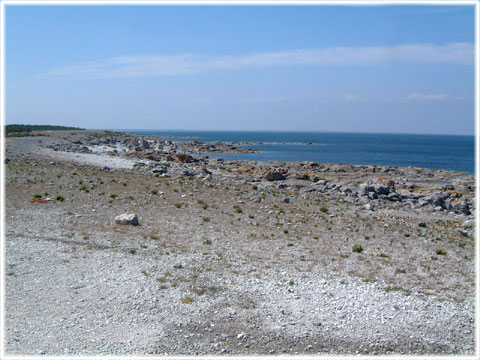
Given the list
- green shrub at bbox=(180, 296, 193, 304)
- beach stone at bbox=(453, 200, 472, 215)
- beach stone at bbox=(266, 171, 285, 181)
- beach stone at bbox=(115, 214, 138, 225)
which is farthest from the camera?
beach stone at bbox=(266, 171, 285, 181)

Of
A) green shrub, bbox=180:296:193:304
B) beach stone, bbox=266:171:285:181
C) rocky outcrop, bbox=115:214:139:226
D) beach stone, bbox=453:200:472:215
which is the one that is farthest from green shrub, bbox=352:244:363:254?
beach stone, bbox=266:171:285:181

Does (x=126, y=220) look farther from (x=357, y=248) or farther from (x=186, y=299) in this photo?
(x=357, y=248)

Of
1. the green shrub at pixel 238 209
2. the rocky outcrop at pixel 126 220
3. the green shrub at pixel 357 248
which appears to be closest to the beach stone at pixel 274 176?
the green shrub at pixel 238 209

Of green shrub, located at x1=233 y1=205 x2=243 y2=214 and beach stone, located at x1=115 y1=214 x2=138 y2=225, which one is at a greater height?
beach stone, located at x1=115 y1=214 x2=138 y2=225

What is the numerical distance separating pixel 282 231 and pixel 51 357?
1051cm

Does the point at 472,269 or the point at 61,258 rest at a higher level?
the point at 61,258

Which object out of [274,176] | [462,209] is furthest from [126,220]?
[274,176]

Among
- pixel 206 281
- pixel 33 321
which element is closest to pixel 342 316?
pixel 206 281

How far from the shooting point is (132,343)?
23.6 feet

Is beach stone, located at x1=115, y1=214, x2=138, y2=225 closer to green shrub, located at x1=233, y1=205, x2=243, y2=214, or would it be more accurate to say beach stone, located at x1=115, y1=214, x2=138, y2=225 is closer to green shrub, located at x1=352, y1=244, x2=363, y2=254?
green shrub, located at x1=233, y1=205, x2=243, y2=214

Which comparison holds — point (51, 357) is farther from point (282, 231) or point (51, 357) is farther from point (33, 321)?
point (282, 231)

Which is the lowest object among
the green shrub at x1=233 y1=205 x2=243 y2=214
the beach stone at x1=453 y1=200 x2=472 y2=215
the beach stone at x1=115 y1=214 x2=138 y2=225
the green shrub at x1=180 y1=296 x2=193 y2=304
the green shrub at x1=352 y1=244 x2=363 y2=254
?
the beach stone at x1=453 y1=200 x2=472 y2=215

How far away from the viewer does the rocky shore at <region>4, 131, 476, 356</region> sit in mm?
7566

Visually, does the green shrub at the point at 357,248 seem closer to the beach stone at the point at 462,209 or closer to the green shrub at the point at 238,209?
the green shrub at the point at 238,209
